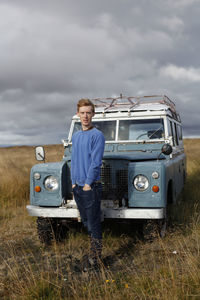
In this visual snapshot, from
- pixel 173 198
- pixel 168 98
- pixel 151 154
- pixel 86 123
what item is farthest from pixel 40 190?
pixel 168 98

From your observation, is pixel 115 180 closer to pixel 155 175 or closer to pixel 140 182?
pixel 140 182

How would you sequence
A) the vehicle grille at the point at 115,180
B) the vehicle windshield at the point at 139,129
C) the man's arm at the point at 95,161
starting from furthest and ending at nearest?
the vehicle windshield at the point at 139,129, the vehicle grille at the point at 115,180, the man's arm at the point at 95,161

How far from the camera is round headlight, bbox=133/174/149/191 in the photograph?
4.27m

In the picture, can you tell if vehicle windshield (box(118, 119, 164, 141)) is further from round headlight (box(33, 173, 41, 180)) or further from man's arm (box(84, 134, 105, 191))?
man's arm (box(84, 134, 105, 191))

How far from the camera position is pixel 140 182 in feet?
14.0

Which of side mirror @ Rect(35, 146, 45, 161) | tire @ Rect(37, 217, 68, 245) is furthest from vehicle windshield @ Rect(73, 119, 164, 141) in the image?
tire @ Rect(37, 217, 68, 245)

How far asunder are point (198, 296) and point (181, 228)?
255 centimetres

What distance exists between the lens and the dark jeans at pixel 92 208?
12.0 ft

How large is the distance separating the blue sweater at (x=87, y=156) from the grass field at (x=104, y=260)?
95 centimetres

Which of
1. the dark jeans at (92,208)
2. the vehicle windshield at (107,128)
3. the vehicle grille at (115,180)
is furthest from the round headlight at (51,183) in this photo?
the vehicle windshield at (107,128)

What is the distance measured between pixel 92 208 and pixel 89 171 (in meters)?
0.47

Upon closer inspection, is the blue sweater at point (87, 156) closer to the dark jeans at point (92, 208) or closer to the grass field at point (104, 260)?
the dark jeans at point (92, 208)

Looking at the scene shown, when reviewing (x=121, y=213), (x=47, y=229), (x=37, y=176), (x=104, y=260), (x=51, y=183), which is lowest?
(x=104, y=260)

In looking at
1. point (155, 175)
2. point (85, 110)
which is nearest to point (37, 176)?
point (85, 110)
